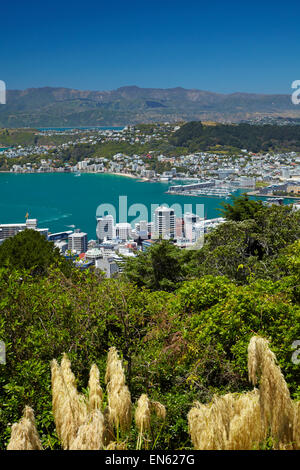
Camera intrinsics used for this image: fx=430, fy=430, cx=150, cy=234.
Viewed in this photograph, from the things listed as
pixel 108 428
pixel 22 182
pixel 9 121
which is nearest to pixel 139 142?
pixel 22 182

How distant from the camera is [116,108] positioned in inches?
6540

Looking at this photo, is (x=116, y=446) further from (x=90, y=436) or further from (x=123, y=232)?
(x=123, y=232)

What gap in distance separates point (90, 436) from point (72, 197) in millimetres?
41068

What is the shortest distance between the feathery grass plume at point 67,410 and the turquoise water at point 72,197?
2659cm

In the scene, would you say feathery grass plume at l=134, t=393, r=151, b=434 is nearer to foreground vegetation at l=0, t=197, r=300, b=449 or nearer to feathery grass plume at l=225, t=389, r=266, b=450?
foreground vegetation at l=0, t=197, r=300, b=449

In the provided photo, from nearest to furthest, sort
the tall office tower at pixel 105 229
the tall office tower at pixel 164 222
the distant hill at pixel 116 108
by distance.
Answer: the tall office tower at pixel 164 222 < the tall office tower at pixel 105 229 < the distant hill at pixel 116 108

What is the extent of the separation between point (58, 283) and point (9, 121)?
117 m

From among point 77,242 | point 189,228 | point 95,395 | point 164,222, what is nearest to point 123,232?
point 164,222

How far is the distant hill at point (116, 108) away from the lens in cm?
12775

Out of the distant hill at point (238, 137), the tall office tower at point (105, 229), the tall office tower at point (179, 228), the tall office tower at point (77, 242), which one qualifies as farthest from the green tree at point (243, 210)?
the distant hill at point (238, 137)

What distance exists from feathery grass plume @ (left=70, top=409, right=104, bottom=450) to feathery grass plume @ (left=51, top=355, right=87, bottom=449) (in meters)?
0.11

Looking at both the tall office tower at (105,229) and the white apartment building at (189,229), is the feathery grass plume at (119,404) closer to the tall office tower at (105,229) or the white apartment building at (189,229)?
the white apartment building at (189,229)

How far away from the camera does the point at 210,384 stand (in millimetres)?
2709
